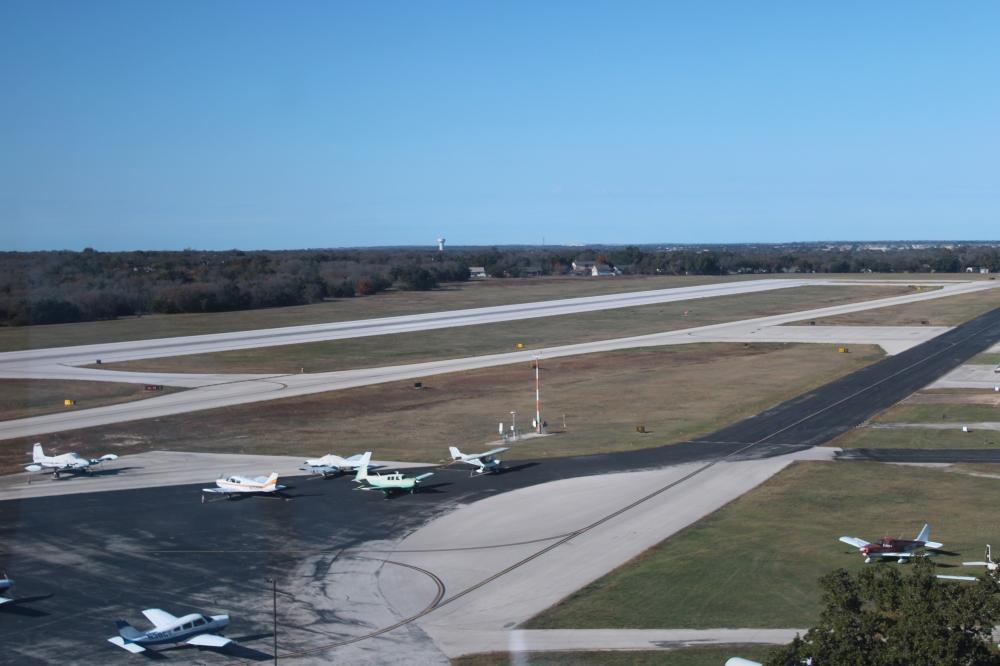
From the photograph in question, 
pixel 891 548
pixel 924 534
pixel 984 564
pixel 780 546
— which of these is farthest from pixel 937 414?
pixel 984 564

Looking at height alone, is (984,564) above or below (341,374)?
below

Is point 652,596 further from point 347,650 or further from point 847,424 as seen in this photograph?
point 847,424

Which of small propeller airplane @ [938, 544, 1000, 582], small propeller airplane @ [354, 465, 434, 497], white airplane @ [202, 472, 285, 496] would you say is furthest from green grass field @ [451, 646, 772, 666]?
white airplane @ [202, 472, 285, 496]

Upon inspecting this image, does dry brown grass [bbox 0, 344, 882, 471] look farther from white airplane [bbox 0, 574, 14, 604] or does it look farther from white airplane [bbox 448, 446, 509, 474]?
white airplane [bbox 0, 574, 14, 604]

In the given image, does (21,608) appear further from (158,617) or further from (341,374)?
(341,374)

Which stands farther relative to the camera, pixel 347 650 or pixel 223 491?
pixel 223 491

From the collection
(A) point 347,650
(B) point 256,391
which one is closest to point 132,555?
(A) point 347,650
